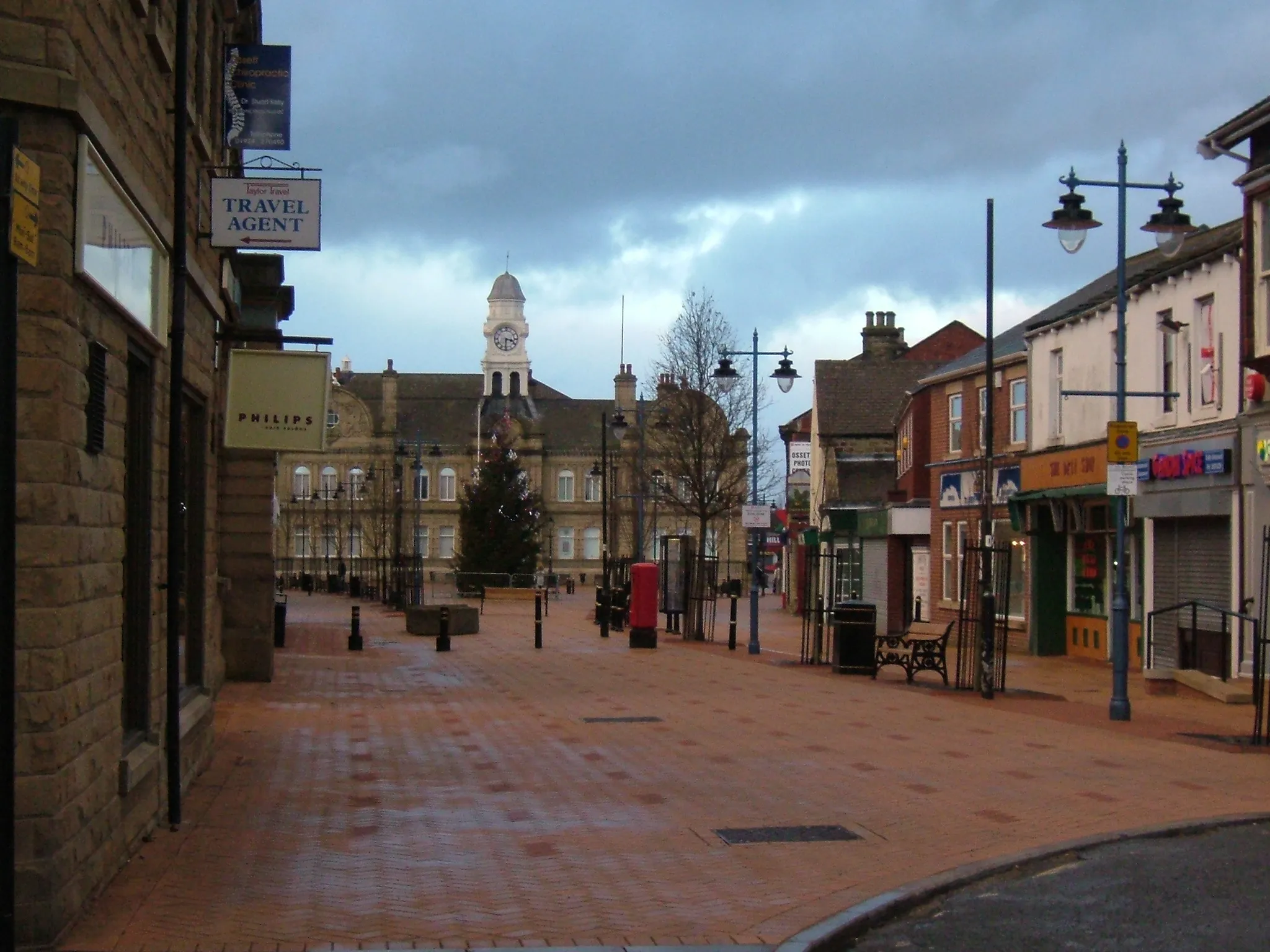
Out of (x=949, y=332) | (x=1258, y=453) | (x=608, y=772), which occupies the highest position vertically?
(x=949, y=332)

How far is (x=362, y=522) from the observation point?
101 metres

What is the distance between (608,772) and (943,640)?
434 inches

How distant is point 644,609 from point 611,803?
68.3 feet

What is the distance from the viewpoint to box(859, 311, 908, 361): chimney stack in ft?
236

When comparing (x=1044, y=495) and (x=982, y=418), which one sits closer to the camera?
(x=1044, y=495)

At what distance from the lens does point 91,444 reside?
8.16 meters

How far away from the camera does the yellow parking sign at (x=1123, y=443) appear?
18875 millimetres

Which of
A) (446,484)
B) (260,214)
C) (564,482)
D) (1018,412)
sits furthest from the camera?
(564,482)

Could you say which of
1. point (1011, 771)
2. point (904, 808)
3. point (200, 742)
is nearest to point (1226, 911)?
point (904, 808)

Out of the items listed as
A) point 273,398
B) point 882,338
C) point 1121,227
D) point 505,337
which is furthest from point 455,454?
point 273,398

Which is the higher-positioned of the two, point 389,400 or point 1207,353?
point 389,400

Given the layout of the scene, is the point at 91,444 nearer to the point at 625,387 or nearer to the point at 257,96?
the point at 257,96

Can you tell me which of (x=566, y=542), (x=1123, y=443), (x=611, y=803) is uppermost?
(x=1123, y=443)

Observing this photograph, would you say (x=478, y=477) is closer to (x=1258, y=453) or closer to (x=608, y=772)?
(x=1258, y=453)
